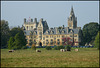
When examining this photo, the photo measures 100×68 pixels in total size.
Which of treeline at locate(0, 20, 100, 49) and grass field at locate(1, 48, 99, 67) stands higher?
treeline at locate(0, 20, 100, 49)

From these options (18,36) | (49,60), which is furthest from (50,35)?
(49,60)

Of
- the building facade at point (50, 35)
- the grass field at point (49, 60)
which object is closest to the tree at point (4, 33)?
the building facade at point (50, 35)

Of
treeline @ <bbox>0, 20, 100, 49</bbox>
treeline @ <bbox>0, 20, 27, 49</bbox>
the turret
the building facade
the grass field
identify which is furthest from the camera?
the turret

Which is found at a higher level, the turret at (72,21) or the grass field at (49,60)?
the turret at (72,21)

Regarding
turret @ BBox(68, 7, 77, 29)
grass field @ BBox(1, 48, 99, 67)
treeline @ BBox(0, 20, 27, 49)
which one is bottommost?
grass field @ BBox(1, 48, 99, 67)

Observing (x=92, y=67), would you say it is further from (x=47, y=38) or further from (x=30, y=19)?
(x=30, y=19)

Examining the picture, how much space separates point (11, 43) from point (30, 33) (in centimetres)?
7568

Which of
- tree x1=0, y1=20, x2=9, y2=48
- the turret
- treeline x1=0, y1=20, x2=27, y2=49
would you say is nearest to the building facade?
the turret

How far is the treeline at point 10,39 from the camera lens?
7838 cm

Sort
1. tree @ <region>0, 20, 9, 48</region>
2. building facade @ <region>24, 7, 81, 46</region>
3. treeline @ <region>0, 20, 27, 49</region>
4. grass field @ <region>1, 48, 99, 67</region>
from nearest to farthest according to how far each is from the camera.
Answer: grass field @ <region>1, 48, 99, 67</region> < treeline @ <region>0, 20, 27, 49</region> < tree @ <region>0, 20, 9, 48</region> < building facade @ <region>24, 7, 81, 46</region>

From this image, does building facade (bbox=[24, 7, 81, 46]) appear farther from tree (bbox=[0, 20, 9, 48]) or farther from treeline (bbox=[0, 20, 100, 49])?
tree (bbox=[0, 20, 9, 48])

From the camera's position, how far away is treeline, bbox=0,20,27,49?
78375 millimetres

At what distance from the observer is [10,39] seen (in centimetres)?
7919

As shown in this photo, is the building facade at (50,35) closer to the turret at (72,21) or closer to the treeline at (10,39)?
the turret at (72,21)
